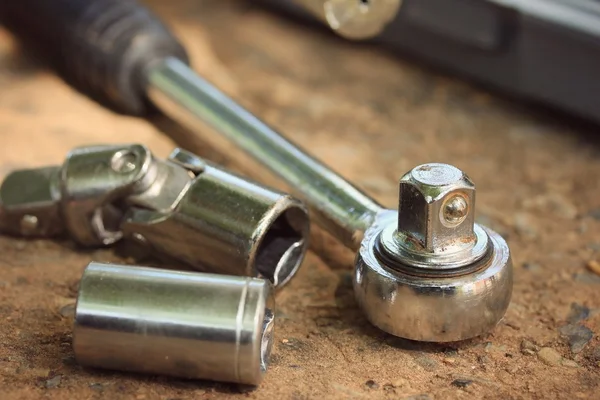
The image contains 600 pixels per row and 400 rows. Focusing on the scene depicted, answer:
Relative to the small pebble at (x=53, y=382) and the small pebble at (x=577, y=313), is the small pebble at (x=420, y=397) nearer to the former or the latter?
the small pebble at (x=577, y=313)

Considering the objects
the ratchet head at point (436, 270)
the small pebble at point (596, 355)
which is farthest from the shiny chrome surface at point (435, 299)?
the small pebble at point (596, 355)

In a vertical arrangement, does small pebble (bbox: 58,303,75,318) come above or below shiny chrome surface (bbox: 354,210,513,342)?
below

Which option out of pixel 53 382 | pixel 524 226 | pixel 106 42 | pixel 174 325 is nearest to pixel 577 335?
pixel 524 226

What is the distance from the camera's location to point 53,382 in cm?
87

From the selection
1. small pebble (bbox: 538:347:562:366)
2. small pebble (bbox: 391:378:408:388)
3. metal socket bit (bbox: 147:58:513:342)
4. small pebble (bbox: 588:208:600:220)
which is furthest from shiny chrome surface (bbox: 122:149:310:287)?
small pebble (bbox: 588:208:600:220)

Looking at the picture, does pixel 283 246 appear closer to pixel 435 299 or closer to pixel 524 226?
pixel 435 299

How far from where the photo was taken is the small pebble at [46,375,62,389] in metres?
0.86

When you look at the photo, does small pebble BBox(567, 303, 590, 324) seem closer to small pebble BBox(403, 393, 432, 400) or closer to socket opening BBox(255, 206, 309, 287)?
small pebble BBox(403, 393, 432, 400)

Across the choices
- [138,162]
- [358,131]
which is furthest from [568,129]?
[138,162]

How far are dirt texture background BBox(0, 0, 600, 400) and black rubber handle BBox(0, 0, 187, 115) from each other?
0.18 ft

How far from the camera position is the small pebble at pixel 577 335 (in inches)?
37.2

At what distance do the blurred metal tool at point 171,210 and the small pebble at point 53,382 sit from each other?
22 centimetres

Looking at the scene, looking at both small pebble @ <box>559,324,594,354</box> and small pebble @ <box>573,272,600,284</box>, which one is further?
small pebble @ <box>573,272,600,284</box>

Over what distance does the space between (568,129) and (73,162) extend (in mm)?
845
